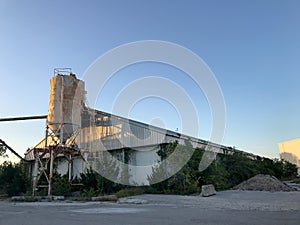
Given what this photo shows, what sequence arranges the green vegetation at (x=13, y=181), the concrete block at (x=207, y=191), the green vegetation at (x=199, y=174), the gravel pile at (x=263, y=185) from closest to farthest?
1. the concrete block at (x=207, y=191)
2. the green vegetation at (x=199, y=174)
3. the gravel pile at (x=263, y=185)
4. the green vegetation at (x=13, y=181)

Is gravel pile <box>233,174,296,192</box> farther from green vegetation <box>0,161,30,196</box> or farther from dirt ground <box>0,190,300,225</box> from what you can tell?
green vegetation <box>0,161,30,196</box>

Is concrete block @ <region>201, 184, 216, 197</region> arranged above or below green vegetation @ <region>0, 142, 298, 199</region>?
below

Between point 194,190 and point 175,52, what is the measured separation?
8683 millimetres

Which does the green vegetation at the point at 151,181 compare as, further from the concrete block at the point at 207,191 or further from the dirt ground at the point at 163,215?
the dirt ground at the point at 163,215

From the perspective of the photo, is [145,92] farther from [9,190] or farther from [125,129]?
[9,190]

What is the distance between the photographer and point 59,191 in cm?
2027

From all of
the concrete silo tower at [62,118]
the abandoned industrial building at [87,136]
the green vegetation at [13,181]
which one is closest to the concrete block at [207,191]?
the abandoned industrial building at [87,136]

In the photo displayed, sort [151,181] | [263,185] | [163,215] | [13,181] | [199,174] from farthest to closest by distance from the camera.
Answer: [13,181], [263,185], [199,174], [151,181], [163,215]

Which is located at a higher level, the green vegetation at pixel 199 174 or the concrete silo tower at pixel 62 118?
the concrete silo tower at pixel 62 118

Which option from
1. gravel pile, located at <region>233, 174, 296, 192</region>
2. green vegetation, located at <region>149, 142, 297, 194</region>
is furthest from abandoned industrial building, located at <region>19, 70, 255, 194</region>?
gravel pile, located at <region>233, 174, 296, 192</region>

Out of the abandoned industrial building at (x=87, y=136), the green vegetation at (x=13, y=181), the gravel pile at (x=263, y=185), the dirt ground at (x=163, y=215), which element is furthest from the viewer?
the green vegetation at (x=13, y=181)

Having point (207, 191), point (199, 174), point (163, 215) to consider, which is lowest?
point (163, 215)

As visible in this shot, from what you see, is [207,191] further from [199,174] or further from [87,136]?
→ [87,136]

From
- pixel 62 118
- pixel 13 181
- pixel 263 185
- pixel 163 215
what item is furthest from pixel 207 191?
pixel 13 181
